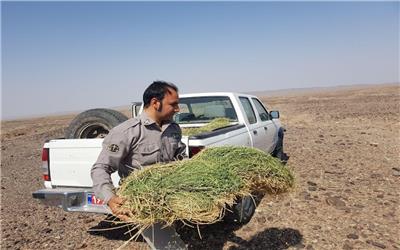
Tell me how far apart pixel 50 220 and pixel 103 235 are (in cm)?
125

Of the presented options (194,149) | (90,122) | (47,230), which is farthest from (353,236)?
(47,230)

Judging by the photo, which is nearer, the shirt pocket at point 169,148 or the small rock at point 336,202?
the shirt pocket at point 169,148

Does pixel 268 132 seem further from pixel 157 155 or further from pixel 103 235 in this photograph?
pixel 157 155

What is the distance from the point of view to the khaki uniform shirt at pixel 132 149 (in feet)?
8.57

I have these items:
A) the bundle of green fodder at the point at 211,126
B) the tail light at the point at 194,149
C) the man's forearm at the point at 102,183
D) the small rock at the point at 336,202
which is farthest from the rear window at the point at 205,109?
the man's forearm at the point at 102,183

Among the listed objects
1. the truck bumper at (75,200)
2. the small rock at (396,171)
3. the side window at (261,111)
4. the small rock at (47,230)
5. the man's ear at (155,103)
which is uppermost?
the man's ear at (155,103)

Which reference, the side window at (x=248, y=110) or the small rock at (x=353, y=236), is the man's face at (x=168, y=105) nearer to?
the small rock at (x=353, y=236)

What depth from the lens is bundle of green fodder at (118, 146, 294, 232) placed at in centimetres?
239

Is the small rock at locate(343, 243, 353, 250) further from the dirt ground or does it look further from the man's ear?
the man's ear

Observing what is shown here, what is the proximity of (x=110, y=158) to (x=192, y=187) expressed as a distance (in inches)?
25.0

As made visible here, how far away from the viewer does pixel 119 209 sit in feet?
7.97

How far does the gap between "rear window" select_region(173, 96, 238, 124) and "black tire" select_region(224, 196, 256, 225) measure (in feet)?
5.34

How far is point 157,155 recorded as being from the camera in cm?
288

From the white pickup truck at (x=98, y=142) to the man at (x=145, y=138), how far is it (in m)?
1.14
